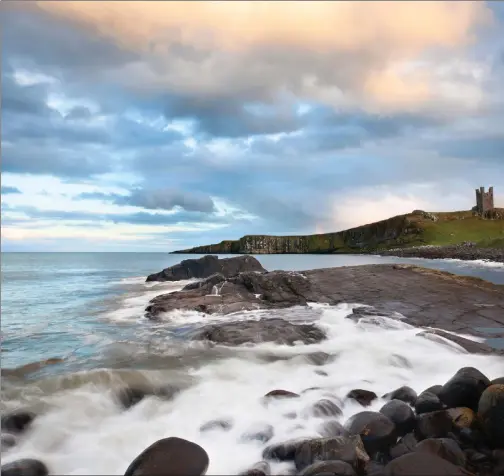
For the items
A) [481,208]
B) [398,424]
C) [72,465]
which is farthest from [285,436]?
[481,208]

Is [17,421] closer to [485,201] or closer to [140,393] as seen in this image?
[140,393]

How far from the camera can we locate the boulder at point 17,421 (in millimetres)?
7696

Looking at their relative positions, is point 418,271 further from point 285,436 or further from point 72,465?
point 72,465

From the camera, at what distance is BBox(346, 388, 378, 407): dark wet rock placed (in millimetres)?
8781

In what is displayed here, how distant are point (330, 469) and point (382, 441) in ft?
5.42

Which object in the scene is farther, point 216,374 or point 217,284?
point 217,284

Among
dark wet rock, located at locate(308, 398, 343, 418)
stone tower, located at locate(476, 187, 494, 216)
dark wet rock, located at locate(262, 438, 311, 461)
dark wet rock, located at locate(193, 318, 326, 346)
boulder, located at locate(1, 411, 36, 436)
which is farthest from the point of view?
stone tower, located at locate(476, 187, 494, 216)

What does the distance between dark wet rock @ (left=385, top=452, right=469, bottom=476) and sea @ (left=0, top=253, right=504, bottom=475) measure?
5.73 ft

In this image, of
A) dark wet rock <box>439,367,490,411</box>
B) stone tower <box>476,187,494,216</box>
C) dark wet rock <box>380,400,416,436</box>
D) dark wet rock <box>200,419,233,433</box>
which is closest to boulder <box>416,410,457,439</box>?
dark wet rock <box>380,400,416,436</box>

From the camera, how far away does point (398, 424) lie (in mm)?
7312

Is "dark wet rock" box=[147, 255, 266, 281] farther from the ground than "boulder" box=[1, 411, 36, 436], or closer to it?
farther from the ground

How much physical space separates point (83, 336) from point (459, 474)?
14.9m

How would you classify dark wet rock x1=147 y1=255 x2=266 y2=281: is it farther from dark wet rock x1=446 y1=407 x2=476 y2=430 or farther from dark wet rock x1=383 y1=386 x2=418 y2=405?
dark wet rock x1=446 y1=407 x2=476 y2=430

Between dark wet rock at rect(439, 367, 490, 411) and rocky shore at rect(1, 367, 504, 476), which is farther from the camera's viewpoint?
dark wet rock at rect(439, 367, 490, 411)
